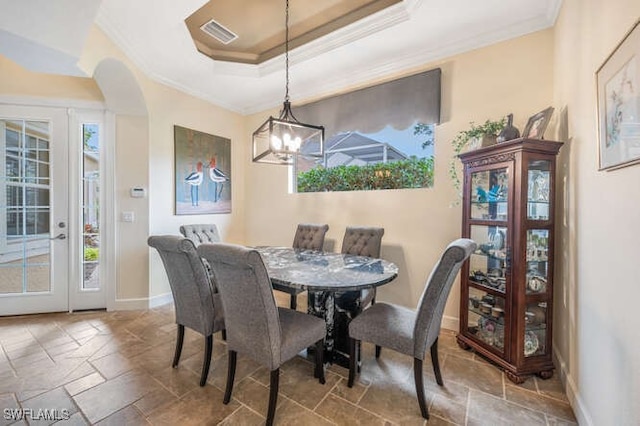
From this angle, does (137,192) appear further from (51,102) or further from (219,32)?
(219,32)

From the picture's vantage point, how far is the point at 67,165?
10.7 feet

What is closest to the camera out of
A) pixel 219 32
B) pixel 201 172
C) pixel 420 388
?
pixel 420 388

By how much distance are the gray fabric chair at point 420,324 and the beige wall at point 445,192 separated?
3.88 feet

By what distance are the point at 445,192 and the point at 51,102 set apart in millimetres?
4592

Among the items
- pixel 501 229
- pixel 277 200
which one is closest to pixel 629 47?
pixel 501 229

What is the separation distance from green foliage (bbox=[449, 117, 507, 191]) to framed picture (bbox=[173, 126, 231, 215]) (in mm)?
3246

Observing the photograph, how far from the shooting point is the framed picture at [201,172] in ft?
12.3

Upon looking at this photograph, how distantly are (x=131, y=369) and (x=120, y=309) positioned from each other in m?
1.54

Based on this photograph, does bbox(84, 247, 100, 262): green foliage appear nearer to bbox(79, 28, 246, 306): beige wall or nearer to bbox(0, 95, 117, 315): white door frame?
bbox(0, 95, 117, 315): white door frame

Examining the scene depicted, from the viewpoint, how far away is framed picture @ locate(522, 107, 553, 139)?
6.66 feet

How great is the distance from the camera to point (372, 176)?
340 cm

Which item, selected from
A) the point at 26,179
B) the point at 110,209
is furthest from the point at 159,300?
the point at 26,179

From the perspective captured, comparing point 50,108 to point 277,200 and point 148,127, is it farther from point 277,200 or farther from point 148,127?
point 277,200

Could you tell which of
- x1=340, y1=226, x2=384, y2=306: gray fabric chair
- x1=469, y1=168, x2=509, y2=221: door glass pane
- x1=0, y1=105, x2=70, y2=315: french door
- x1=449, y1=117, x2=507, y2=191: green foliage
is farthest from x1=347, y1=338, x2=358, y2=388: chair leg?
x1=0, y1=105, x2=70, y2=315: french door
